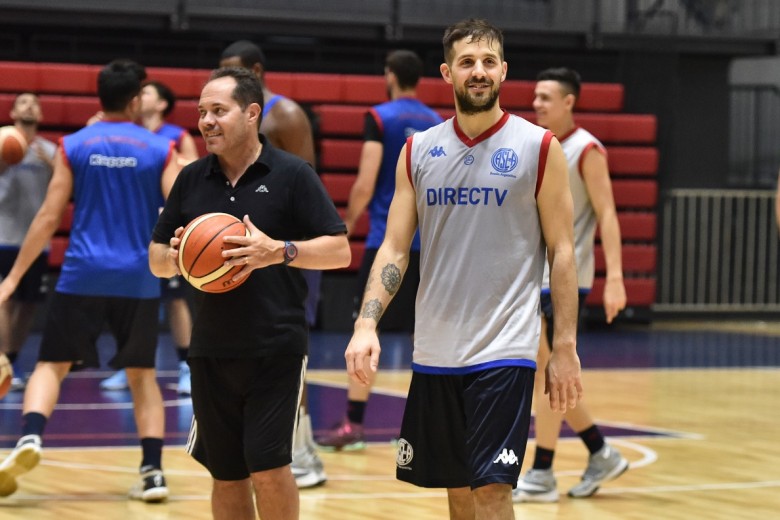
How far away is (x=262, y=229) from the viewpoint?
431cm

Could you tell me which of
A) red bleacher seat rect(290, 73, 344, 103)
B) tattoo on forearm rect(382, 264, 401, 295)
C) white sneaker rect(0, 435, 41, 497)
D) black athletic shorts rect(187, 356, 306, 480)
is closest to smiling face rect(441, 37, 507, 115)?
tattoo on forearm rect(382, 264, 401, 295)

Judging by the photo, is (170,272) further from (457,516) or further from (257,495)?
(457,516)

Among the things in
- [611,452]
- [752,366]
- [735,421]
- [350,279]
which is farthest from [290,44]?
[611,452]

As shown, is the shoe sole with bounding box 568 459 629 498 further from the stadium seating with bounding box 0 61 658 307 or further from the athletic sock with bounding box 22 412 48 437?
the stadium seating with bounding box 0 61 658 307

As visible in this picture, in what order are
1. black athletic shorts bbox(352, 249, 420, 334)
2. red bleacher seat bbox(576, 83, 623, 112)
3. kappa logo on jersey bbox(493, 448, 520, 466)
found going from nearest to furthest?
1. kappa logo on jersey bbox(493, 448, 520, 466)
2. black athletic shorts bbox(352, 249, 420, 334)
3. red bleacher seat bbox(576, 83, 623, 112)

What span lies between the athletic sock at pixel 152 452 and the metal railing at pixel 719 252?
437 inches

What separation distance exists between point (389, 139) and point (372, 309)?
→ 3674 millimetres

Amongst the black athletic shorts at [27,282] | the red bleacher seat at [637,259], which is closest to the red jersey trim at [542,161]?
the black athletic shorts at [27,282]

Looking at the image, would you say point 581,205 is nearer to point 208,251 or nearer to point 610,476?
point 610,476

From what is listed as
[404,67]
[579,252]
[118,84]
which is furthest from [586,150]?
[118,84]

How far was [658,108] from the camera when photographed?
15.9 m

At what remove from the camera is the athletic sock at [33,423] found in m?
5.92

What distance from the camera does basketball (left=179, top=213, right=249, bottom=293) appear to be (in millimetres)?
4082

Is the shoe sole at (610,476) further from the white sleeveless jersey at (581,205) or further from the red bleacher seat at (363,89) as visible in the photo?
the red bleacher seat at (363,89)
